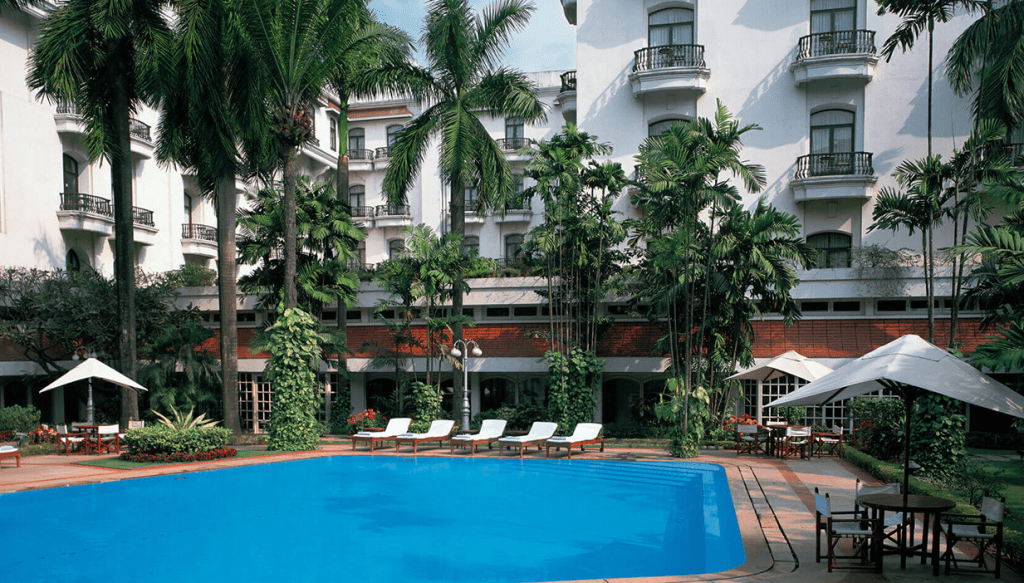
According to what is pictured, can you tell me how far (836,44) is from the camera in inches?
827

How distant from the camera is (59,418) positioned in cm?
2350

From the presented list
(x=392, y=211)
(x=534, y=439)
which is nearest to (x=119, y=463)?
(x=534, y=439)

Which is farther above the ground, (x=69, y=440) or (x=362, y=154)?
(x=362, y=154)

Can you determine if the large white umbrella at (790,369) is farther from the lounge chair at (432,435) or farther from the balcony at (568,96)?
the balcony at (568,96)

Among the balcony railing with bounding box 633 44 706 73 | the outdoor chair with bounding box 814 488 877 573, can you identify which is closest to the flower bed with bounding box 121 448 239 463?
the outdoor chair with bounding box 814 488 877 573

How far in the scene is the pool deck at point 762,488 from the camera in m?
7.30

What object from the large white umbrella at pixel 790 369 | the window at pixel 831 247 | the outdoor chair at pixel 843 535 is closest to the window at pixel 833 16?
the window at pixel 831 247

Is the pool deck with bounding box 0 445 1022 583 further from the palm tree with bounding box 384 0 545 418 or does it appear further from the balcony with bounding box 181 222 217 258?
the balcony with bounding box 181 222 217 258

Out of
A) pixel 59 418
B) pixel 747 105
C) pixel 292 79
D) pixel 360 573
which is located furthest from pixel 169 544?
pixel 747 105

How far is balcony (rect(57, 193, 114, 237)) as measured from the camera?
2414 centimetres

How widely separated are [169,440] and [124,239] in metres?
6.32

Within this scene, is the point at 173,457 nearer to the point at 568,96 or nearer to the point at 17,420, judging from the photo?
the point at 17,420

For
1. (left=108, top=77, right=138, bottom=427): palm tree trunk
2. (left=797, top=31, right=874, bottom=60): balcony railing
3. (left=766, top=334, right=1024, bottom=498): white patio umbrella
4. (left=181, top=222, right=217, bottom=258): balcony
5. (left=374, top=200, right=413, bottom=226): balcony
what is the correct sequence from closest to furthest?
(left=766, top=334, right=1024, bottom=498): white patio umbrella → (left=108, top=77, right=138, bottom=427): palm tree trunk → (left=797, top=31, right=874, bottom=60): balcony railing → (left=181, top=222, right=217, bottom=258): balcony → (left=374, top=200, right=413, bottom=226): balcony

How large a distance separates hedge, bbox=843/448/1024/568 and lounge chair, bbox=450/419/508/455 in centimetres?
801
